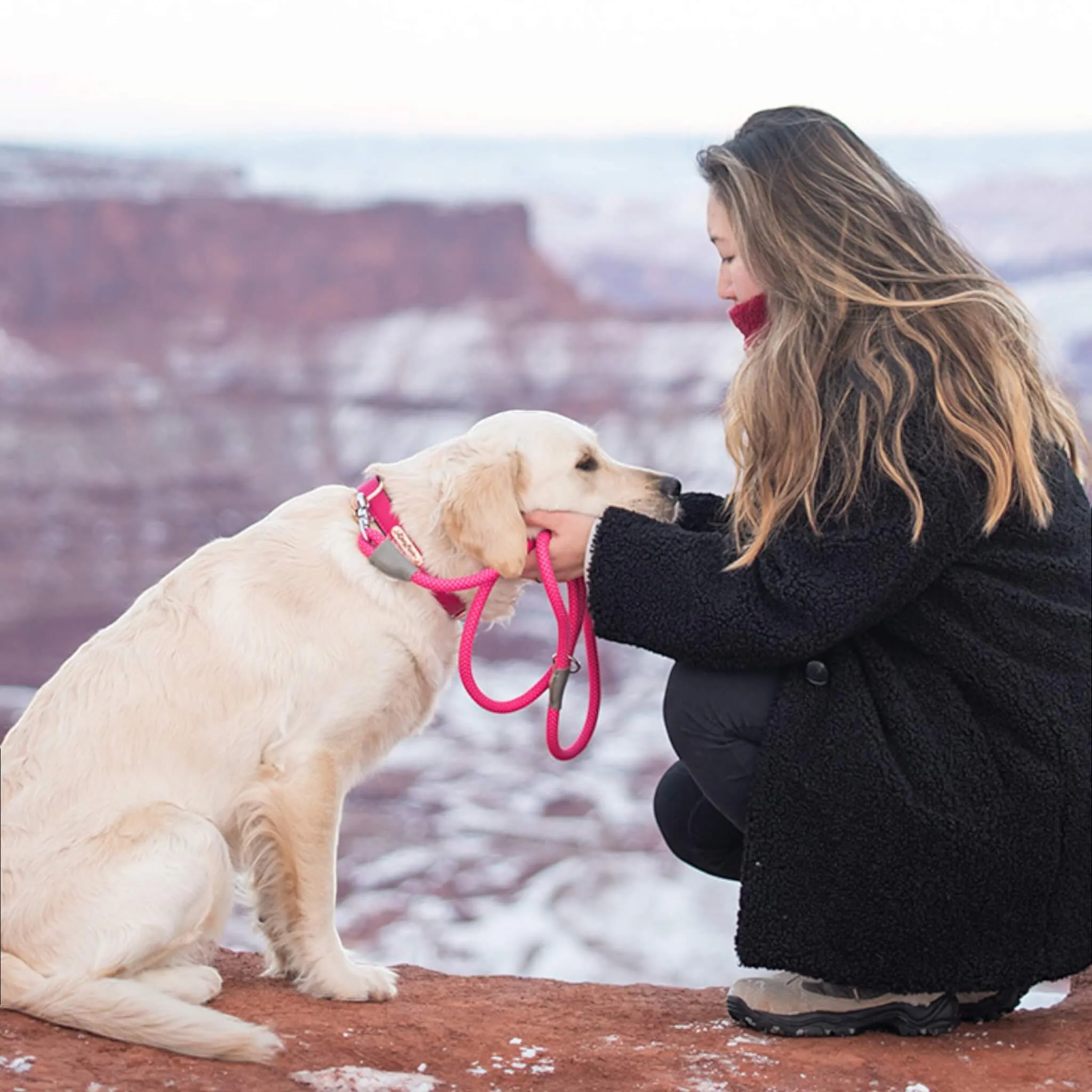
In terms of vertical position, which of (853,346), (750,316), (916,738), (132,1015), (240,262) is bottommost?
(132,1015)

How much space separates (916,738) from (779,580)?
338mm

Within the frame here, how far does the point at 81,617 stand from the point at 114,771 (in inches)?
306

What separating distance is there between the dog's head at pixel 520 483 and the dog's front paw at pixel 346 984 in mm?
802

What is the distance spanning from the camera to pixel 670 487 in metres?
2.68

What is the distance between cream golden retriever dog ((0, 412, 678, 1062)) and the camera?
221 centimetres

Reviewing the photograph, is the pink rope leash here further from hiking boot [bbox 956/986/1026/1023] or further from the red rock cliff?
the red rock cliff

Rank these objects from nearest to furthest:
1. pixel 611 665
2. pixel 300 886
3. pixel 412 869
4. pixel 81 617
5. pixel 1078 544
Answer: pixel 1078 544 → pixel 300 886 → pixel 412 869 → pixel 611 665 → pixel 81 617

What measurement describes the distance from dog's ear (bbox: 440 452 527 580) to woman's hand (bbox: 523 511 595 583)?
6 centimetres

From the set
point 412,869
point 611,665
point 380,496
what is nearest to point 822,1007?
point 380,496

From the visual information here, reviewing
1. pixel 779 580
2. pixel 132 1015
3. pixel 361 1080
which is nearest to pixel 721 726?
pixel 779 580

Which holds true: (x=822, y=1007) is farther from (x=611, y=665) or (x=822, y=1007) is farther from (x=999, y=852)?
(x=611, y=665)

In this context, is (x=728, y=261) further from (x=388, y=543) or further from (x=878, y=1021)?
(x=878, y=1021)

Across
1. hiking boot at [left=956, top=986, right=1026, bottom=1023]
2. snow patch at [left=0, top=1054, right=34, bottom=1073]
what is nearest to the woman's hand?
hiking boot at [left=956, top=986, right=1026, bottom=1023]

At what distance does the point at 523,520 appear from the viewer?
100 inches
